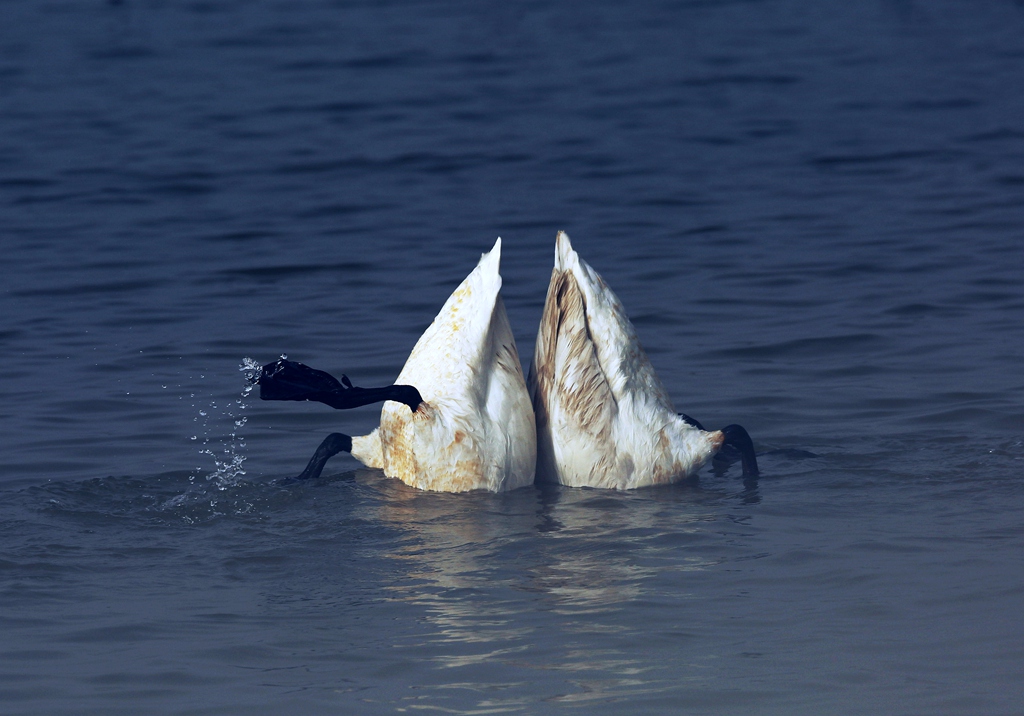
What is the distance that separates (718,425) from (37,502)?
11.2ft

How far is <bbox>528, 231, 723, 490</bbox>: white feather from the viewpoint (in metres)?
6.24

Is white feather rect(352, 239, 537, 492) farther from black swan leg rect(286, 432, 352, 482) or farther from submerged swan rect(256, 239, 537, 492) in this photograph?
black swan leg rect(286, 432, 352, 482)

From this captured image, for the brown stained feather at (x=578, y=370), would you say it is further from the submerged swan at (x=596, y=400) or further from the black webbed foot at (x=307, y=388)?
the black webbed foot at (x=307, y=388)

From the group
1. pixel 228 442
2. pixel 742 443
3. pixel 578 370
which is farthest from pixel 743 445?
pixel 228 442

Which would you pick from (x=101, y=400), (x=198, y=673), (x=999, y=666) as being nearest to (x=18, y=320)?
(x=101, y=400)

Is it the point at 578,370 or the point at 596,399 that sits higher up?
the point at 578,370

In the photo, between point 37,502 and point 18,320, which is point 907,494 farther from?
point 18,320

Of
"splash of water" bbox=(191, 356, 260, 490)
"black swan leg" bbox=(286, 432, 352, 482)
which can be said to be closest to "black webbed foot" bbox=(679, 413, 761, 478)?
"black swan leg" bbox=(286, 432, 352, 482)

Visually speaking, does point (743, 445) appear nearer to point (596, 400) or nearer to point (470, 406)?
point (596, 400)

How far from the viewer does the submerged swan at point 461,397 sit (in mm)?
6160

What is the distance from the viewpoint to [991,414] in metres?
7.46

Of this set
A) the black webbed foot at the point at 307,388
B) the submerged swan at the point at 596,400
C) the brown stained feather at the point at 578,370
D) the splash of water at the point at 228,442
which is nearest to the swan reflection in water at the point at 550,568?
the submerged swan at the point at 596,400

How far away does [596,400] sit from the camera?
6.21 metres

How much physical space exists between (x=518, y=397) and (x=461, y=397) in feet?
0.84
